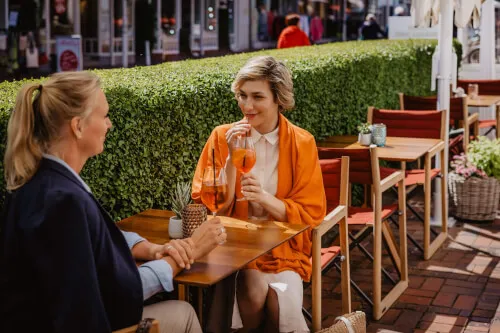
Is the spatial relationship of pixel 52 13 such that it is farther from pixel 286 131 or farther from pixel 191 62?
pixel 286 131

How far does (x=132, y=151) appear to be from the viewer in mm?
4152

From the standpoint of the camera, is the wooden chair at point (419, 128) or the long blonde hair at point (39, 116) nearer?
the long blonde hair at point (39, 116)

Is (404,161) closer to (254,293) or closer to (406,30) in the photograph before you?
(254,293)

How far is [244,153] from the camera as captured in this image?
142 inches

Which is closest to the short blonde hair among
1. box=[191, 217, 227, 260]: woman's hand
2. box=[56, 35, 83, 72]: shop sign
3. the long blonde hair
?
box=[191, 217, 227, 260]: woman's hand

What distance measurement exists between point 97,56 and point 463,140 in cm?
1733

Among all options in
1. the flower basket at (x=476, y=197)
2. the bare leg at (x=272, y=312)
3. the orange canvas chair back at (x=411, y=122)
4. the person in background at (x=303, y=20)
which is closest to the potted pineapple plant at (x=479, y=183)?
the flower basket at (x=476, y=197)

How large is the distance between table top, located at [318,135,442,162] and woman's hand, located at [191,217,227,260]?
2.84 m

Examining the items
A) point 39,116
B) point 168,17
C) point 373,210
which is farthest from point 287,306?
point 168,17

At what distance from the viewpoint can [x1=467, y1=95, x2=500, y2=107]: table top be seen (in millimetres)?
9375

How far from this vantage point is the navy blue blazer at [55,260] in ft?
7.94

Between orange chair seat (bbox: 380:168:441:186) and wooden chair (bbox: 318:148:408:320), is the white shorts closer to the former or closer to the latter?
wooden chair (bbox: 318:148:408:320)

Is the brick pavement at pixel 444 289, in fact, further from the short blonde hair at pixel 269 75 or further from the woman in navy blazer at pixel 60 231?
the woman in navy blazer at pixel 60 231

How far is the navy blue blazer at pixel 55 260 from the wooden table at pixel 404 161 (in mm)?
2747
